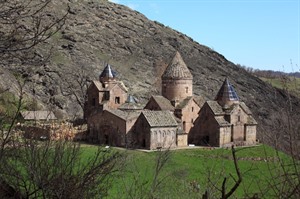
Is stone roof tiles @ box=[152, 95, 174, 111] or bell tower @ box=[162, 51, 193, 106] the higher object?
bell tower @ box=[162, 51, 193, 106]

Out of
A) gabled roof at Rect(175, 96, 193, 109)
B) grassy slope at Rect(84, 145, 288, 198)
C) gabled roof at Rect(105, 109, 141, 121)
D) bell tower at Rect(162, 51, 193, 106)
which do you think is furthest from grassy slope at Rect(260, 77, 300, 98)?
bell tower at Rect(162, 51, 193, 106)

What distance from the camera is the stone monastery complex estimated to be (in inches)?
1314

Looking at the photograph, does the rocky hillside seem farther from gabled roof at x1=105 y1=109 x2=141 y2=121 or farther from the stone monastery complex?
gabled roof at x1=105 y1=109 x2=141 y2=121

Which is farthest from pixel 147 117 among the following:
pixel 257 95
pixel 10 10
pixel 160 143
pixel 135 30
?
pixel 135 30

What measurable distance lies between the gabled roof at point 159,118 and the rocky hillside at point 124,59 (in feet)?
72.9

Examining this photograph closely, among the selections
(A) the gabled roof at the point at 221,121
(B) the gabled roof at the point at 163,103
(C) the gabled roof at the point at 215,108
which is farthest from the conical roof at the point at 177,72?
(A) the gabled roof at the point at 221,121

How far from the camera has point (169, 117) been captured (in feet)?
112

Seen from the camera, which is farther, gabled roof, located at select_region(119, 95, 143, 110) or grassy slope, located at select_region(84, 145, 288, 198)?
gabled roof, located at select_region(119, 95, 143, 110)

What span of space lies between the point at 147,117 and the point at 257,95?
43572 millimetres

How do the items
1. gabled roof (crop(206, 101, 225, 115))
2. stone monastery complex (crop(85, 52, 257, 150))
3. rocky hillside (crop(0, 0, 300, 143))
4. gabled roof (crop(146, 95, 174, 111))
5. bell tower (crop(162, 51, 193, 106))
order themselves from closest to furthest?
stone monastery complex (crop(85, 52, 257, 150)) < gabled roof (crop(206, 101, 225, 115)) < gabled roof (crop(146, 95, 174, 111)) < bell tower (crop(162, 51, 193, 106)) < rocky hillside (crop(0, 0, 300, 143))

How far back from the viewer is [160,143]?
33.1 meters

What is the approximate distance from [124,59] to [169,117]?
3825 centimetres

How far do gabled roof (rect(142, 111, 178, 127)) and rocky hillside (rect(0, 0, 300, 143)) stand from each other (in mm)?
22231

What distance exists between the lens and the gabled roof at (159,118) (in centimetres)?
3291
